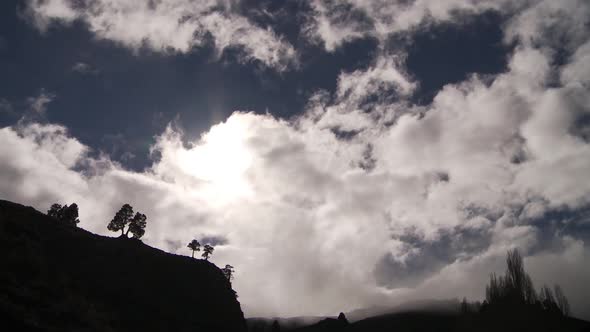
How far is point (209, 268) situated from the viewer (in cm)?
10931

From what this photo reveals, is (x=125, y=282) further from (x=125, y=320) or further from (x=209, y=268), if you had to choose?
(x=209, y=268)

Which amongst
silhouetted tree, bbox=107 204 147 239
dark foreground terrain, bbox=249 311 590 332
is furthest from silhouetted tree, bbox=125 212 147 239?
dark foreground terrain, bbox=249 311 590 332

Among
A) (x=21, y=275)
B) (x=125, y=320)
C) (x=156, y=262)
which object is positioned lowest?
(x=125, y=320)

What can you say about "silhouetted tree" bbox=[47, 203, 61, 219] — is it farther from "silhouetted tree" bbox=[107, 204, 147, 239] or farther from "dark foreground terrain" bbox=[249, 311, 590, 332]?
"dark foreground terrain" bbox=[249, 311, 590, 332]

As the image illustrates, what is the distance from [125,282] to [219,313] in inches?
926

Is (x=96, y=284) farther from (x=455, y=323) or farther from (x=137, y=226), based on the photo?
(x=455, y=323)

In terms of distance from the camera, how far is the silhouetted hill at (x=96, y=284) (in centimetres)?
5912

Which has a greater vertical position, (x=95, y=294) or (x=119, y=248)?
(x=119, y=248)

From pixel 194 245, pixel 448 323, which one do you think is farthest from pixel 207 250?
pixel 448 323

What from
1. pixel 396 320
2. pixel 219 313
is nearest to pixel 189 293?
pixel 219 313

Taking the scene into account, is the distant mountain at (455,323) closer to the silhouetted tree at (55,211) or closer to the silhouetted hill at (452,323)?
the silhouetted hill at (452,323)

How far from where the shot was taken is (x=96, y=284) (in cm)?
8200

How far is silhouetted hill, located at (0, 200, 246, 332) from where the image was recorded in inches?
2328

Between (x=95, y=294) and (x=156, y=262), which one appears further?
(x=156, y=262)
